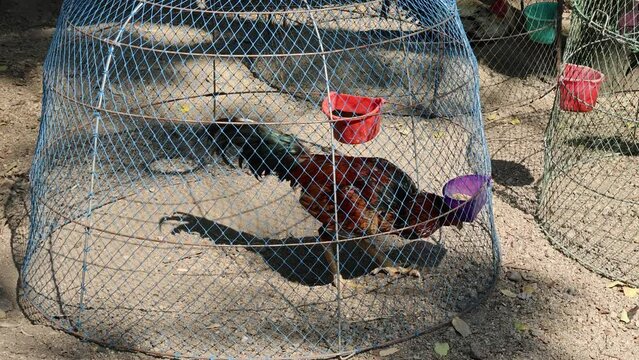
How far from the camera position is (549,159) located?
19.3ft

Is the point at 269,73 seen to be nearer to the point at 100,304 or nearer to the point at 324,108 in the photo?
the point at 324,108

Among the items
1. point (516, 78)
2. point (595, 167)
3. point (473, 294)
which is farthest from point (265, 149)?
point (516, 78)

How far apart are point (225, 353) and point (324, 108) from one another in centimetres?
143

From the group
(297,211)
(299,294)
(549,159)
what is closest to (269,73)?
(297,211)

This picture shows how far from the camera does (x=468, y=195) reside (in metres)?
4.73

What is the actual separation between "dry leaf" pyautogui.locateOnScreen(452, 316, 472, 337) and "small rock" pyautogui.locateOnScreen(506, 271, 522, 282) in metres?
0.56

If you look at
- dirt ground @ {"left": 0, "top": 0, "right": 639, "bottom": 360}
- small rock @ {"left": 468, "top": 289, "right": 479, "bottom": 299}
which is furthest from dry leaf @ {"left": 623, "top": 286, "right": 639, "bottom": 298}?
small rock @ {"left": 468, "top": 289, "right": 479, "bottom": 299}

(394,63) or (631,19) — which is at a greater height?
(631,19)

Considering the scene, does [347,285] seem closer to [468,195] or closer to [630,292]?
[468,195]

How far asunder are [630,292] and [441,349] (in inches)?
50.9

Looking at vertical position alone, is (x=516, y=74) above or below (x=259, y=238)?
above

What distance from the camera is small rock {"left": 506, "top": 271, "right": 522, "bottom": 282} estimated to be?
4898 mm

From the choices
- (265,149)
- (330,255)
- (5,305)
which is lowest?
(5,305)

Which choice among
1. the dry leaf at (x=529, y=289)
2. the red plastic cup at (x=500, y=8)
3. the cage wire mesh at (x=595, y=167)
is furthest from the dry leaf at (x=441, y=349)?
the red plastic cup at (x=500, y=8)
